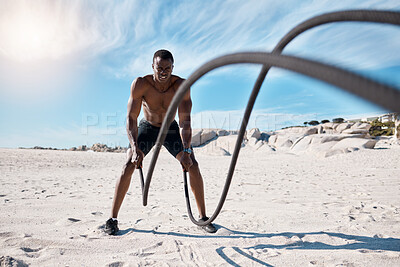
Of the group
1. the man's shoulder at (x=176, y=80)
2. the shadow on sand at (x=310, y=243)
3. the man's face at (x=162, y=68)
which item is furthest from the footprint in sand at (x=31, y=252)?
the man's shoulder at (x=176, y=80)

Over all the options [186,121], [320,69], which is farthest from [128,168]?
[320,69]

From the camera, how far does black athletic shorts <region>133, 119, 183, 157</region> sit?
2.96 meters

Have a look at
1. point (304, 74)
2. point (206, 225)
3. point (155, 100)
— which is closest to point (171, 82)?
point (155, 100)

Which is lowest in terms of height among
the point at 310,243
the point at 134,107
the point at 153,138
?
the point at 310,243

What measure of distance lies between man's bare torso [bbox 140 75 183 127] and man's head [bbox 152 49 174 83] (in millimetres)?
208

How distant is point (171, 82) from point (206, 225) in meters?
1.66

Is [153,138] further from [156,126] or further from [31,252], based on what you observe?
[31,252]

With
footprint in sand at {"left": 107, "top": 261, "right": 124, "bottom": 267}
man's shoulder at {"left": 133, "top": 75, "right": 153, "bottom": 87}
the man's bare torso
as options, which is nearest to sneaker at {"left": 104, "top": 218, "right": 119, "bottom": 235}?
footprint in sand at {"left": 107, "top": 261, "right": 124, "bottom": 267}

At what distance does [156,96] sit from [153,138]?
522mm

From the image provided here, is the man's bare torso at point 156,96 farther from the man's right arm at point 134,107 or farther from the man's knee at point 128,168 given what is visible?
the man's knee at point 128,168

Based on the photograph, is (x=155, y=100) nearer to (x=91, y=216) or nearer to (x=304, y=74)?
(x=91, y=216)

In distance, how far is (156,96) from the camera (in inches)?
116

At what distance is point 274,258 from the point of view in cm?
201

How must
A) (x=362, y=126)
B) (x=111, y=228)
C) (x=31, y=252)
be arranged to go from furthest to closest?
1. (x=362, y=126)
2. (x=111, y=228)
3. (x=31, y=252)
